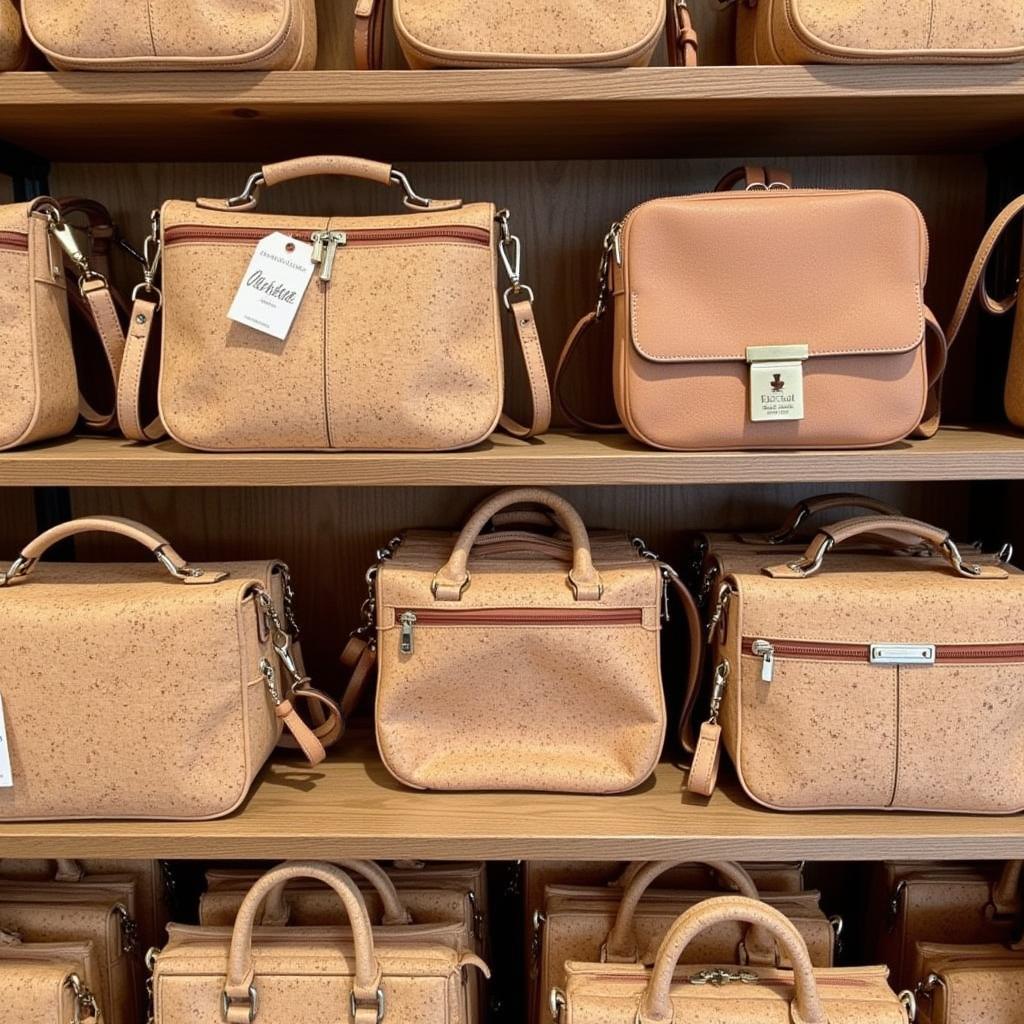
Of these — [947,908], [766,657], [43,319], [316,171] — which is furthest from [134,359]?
[947,908]

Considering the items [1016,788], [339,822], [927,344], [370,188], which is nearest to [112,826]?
[339,822]

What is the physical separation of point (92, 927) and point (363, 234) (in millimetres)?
991

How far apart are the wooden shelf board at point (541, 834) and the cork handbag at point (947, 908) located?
22cm

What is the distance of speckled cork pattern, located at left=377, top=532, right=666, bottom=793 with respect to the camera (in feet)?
3.73

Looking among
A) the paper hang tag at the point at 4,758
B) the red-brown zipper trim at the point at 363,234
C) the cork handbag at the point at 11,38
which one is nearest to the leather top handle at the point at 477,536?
the red-brown zipper trim at the point at 363,234

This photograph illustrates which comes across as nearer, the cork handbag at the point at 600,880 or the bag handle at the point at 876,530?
the bag handle at the point at 876,530

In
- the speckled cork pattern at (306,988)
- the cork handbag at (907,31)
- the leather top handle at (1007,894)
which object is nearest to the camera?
the cork handbag at (907,31)

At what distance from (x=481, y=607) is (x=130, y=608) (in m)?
0.41

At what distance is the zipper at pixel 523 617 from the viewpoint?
3.70 ft

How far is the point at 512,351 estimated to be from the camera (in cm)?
144

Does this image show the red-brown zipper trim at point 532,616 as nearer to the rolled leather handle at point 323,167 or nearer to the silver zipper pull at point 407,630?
the silver zipper pull at point 407,630

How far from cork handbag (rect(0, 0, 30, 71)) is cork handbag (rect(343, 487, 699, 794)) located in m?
0.74

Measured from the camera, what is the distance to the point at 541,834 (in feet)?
3.60

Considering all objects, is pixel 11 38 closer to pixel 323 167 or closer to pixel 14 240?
A: pixel 14 240
